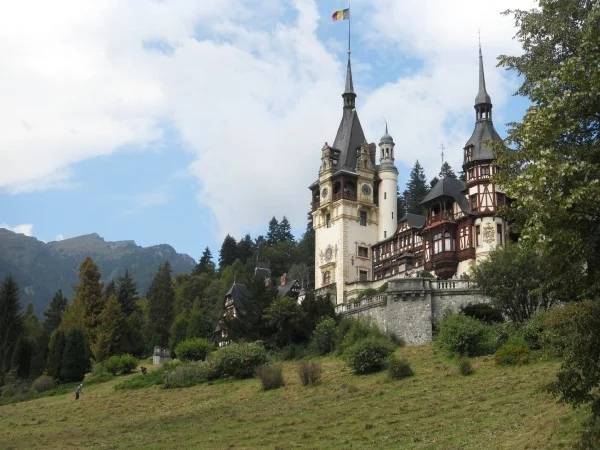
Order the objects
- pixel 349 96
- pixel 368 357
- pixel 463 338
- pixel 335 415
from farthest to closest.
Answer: pixel 349 96, pixel 463 338, pixel 368 357, pixel 335 415

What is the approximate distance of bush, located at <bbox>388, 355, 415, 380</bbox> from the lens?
40.6 m

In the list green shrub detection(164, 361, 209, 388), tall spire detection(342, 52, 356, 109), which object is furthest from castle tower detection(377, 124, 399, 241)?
green shrub detection(164, 361, 209, 388)

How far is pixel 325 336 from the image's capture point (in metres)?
53.2

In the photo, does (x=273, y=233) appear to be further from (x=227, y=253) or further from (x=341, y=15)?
(x=341, y=15)

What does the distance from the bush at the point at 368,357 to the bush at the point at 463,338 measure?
3.32 meters

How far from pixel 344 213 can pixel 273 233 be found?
197ft

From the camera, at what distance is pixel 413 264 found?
66.3m

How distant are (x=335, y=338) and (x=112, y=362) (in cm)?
1999

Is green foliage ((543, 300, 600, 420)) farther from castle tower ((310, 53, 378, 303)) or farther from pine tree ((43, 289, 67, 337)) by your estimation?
pine tree ((43, 289, 67, 337))

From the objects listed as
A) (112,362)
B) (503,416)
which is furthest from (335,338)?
(503,416)

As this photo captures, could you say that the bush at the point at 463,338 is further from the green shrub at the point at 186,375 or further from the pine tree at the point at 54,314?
the pine tree at the point at 54,314

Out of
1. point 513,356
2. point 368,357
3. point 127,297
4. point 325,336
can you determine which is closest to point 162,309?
point 127,297

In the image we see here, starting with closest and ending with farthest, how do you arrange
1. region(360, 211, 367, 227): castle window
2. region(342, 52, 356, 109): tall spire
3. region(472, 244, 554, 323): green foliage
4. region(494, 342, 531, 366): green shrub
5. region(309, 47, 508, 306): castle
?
region(494, 342, 531, 366): green shrub < region(472, 244, 554, 323): green foliage < region(309, 47, 508, 306): castle < region(360, 211, 367, 227): castle window < region(342, 52, 356, 109): tall spire

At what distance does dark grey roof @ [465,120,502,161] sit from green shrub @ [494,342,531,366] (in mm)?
23259
